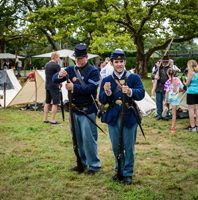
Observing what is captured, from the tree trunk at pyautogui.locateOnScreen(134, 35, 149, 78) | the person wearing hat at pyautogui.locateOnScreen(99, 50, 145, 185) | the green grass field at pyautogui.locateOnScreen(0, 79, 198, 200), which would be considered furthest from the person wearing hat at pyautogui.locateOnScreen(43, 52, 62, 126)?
the tree trunk at pyautogui.locateOnScreen(134, 35, 149, 78)

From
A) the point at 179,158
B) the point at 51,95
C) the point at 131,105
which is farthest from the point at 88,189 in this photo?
the point at 51,95

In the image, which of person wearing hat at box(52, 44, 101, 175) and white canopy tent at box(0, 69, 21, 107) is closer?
person wearing hat at box(52, 44, 101, 175)

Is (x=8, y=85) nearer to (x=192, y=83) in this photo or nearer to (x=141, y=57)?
(x=192, y=83)

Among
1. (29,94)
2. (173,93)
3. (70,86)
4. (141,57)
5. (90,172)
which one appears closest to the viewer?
(70,86)

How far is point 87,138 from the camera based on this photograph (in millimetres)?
4207

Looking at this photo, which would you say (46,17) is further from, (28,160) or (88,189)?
(88,189)

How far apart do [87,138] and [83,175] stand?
622mm

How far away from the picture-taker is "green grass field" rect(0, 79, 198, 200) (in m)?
3.73

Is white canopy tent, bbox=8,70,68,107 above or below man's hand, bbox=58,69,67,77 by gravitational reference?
below

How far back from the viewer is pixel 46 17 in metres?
20.9

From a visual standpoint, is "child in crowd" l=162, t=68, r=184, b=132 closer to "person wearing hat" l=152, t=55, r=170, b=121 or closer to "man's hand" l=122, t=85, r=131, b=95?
"person wearing hat" l=152, t=55, r=170, b=121

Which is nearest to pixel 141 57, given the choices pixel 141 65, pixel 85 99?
pixel 141 65

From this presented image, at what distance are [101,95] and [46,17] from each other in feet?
61.3

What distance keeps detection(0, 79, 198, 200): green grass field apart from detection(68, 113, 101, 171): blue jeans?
25 cm
